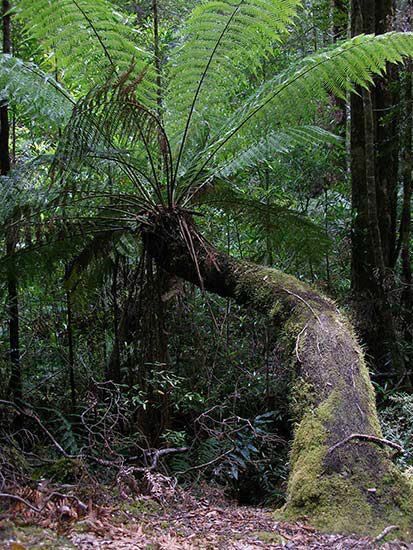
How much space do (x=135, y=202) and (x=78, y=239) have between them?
1.88 feet

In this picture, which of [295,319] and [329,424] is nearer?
[329,424]

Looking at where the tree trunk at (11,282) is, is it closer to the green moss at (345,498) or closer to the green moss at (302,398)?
the green moss at (302,398)

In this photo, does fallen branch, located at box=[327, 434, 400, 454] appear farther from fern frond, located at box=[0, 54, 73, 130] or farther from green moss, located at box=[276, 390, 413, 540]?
fern frond, located at box=[0, 54, 73, 130]

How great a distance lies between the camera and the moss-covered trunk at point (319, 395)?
2.24 meters

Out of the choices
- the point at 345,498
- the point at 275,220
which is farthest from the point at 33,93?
the point at 345,498

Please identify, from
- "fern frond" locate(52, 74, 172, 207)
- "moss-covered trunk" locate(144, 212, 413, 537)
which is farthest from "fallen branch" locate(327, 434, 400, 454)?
"fern frond" locate(52, 74, 172, 207)

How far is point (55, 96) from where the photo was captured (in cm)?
434

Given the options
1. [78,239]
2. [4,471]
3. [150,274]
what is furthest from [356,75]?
[4,471]

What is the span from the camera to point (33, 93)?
4105 mm

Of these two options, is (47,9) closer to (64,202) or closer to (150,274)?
(64,202)

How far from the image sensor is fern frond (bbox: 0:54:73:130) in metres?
3.95

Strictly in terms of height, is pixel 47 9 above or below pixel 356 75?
above

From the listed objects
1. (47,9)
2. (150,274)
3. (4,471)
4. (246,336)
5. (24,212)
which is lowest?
(4,471)

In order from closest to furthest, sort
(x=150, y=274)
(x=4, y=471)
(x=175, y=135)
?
1. (x=4, y=471)
2. (x=150, y=274)
3. (x=175, y=135)
